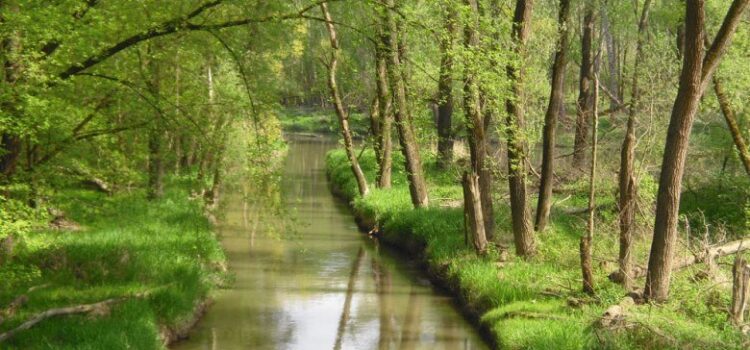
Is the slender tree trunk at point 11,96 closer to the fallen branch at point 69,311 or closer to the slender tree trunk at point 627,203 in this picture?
the fallen branch at point 69,311

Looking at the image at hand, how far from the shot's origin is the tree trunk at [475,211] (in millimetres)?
16281

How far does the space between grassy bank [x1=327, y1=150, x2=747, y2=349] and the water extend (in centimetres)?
66

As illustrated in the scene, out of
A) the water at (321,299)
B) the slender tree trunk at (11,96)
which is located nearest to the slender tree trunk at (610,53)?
the water at (321,299)

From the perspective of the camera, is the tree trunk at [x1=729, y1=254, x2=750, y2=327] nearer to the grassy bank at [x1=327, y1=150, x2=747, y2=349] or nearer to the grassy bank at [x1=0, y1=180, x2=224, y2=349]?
the grassy bank at [x1=327, y1=150, x2=747, y2=349]

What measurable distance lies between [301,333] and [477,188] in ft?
17.3

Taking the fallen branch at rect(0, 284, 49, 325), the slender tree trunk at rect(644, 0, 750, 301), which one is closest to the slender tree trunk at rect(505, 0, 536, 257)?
the slender tree trunk at rect(644, 0, 750, 301)

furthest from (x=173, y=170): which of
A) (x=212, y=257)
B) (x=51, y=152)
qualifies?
(x=51, y=152)

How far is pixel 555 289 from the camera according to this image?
1338 cm

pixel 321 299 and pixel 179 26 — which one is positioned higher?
pixel 179 26

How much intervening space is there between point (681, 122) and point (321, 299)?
8.25 metres

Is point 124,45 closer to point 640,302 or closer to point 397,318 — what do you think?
point 397,318

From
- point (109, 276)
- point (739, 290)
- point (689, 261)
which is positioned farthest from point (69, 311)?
point (689, 261)

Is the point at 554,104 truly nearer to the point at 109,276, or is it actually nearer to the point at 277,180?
the point at 277,180

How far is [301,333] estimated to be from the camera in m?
13.5
